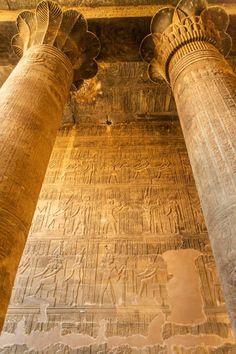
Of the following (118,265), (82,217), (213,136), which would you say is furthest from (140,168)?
(213,136)

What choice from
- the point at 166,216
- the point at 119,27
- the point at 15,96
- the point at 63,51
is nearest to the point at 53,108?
the point at 15,96

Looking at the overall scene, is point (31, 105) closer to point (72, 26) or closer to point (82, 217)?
point (72, 26)

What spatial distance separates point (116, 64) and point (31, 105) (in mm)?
3819

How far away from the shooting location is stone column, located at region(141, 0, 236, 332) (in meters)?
2.44

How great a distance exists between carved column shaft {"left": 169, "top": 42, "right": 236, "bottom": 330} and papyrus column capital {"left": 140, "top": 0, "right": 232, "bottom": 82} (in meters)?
0.10

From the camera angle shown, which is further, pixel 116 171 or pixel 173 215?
pixel 116 171

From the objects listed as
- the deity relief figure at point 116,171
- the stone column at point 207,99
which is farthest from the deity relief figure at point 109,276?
the stone column at point 207,99

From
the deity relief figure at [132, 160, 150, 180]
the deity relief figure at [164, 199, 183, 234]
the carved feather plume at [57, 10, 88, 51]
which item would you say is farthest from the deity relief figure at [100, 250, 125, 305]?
the carved feather plume at [57, 10, 88, 51]

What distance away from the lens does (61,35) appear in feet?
14.7

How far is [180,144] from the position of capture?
23.8 ft

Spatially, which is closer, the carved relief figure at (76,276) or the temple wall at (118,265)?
the temple wall at (118,265)

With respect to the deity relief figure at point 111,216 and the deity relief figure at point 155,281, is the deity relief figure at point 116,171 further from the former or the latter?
the deity relief figure at point 155,281

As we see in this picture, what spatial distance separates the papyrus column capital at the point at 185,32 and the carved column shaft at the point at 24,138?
121 centimetres

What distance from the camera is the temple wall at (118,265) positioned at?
421 cm
